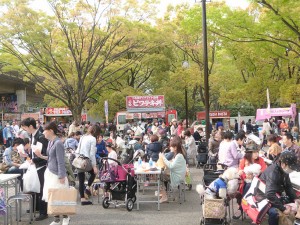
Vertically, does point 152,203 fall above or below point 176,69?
below

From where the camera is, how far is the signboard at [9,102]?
134 ft

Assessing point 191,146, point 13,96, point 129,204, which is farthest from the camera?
point 13,96

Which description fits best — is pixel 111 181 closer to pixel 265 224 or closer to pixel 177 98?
pixel 265 224

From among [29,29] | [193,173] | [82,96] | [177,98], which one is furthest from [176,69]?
[193,173]

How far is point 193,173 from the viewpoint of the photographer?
11.6 meters

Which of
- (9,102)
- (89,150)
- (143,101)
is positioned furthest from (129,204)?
(9,102)

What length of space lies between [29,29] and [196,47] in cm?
1304

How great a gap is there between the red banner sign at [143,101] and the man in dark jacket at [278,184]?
22.3 m

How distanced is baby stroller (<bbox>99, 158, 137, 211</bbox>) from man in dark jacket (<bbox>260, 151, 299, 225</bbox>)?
3.13m

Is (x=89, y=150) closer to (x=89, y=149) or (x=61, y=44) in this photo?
(x=89, y=149)

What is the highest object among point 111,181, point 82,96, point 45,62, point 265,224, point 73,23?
point 73,23

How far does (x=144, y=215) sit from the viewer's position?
6871 mm

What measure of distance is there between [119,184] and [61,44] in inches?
596

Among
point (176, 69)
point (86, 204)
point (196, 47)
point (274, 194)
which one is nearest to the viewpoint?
point (274, 194)
